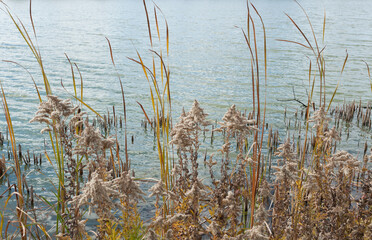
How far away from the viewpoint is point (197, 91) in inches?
651

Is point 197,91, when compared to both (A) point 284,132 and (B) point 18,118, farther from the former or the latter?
(B) point 18,118

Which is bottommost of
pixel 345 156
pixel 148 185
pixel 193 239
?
pixel 148 185

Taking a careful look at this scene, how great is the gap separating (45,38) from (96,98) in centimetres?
1775

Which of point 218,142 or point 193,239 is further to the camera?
point 218,142

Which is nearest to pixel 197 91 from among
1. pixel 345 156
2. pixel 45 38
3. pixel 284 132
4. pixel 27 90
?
pixel 284 132

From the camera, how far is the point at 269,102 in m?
15.2

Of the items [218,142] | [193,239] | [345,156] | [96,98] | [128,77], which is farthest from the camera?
[128,77]

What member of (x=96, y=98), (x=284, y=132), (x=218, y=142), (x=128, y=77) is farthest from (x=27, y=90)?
(x=284, y=132)

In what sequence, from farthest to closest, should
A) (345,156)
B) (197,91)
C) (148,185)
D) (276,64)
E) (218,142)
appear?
(276,64), (197,91), (218,142), (148,185), (345,156)

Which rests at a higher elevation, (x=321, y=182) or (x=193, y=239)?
(x=321, y=182)

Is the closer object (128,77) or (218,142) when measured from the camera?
(218,142)

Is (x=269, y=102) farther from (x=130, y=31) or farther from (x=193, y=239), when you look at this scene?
(x=130, y=31)

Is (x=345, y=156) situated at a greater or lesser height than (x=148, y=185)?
greater

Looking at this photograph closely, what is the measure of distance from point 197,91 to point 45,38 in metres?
18.6
